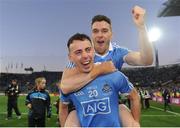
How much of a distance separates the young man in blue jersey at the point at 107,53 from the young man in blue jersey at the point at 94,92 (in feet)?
0.20

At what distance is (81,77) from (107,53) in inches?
24.4

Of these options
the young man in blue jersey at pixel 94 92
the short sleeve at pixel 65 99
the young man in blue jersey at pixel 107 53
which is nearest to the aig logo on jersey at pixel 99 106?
the young man in blue jersey at pixel 94 92

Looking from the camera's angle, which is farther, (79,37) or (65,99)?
(65,99)

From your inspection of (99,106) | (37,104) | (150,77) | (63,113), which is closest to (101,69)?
(99,106)

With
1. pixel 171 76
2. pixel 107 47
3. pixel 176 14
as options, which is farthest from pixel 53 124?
pixel 171 76

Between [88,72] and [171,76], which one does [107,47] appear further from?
[171,76]

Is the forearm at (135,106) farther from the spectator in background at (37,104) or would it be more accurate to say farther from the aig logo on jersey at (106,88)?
the spectator in background at (37,104)

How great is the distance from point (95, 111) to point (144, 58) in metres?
0.73

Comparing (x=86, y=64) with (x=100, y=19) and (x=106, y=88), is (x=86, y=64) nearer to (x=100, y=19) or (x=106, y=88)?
(x=106, y=88)

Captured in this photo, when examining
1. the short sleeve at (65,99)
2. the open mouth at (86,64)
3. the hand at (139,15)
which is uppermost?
the hand at (139,15)

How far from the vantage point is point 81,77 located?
3.82 metres

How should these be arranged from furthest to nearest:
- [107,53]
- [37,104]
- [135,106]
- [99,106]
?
[37,104]
[107,53]
[135,106]
[99,106]

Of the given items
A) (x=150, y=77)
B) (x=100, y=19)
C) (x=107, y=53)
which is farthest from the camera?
(x=150, y=77)

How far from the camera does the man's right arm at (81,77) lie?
379 centimetres
